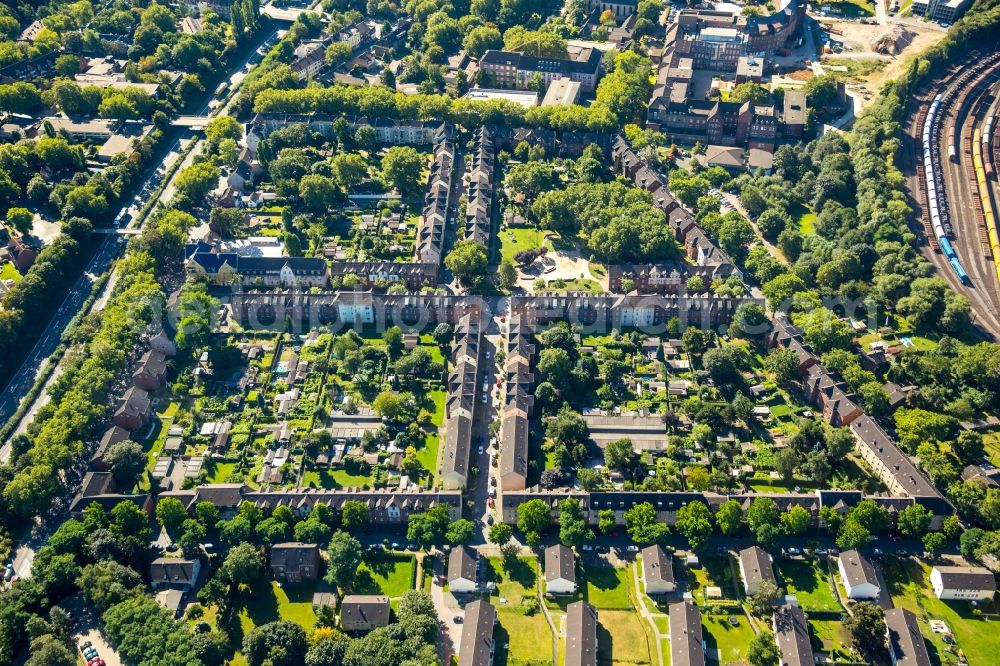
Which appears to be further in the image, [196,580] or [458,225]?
[458,225]

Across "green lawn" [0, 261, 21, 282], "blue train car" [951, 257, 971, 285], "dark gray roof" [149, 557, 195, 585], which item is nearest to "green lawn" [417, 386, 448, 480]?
"dark gray roof" [149, 557, 195, 585]

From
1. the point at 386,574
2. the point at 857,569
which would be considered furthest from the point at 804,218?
the point at 386,574

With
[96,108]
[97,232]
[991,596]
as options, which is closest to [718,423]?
[991,596]

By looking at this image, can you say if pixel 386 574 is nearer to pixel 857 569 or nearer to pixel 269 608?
pixel 269 608

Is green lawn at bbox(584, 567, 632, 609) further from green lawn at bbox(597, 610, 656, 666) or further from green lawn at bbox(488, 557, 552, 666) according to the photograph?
green lawn at bbox(488, 557, 552, 666)

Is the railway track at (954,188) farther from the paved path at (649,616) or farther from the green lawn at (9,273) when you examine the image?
the green lawn at (9,273)

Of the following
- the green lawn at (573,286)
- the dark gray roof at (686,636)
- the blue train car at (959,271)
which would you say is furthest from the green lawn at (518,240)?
the dark gray roof at (686,636)

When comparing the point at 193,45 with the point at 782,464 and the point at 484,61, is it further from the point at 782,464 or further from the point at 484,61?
the point at 782,464
